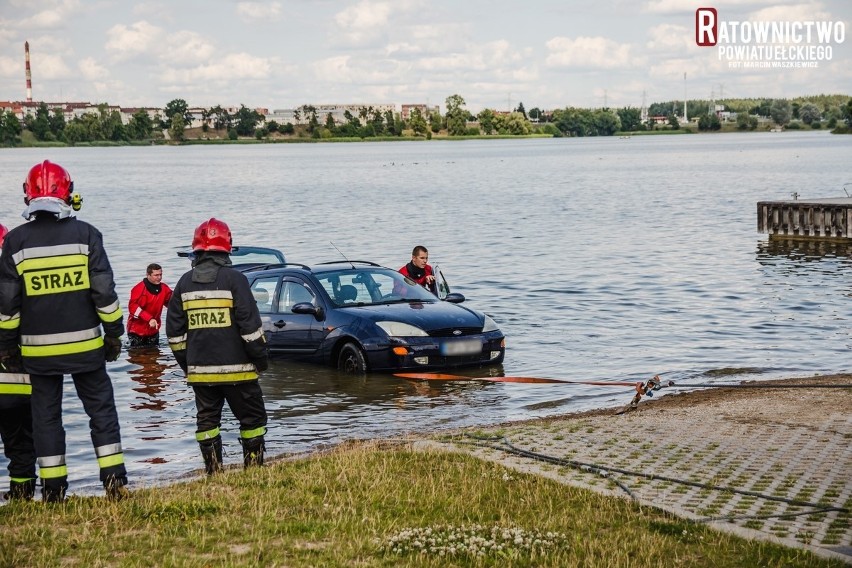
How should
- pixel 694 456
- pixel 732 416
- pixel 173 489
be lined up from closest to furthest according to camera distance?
pixel 173 489 → pixel 694 456 → pixel 732 416

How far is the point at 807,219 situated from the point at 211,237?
35.9 m

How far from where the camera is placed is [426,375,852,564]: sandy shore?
8.02m

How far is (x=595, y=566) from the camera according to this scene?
22.3 feet

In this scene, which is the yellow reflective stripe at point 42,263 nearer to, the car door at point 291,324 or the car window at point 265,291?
the car door at point 291,324

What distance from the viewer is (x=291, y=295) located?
1727cm

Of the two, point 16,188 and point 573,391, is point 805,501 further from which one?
point 16,188

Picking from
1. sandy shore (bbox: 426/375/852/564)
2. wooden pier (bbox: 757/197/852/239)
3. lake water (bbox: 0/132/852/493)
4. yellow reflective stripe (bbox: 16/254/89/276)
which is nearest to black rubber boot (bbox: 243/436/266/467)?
lake water (bbox: 0/132/852/493)

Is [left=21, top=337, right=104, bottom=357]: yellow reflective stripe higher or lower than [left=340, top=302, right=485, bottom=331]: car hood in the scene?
higher

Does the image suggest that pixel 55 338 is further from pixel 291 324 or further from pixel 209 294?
pixel 291 324

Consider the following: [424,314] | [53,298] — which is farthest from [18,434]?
[424,314]

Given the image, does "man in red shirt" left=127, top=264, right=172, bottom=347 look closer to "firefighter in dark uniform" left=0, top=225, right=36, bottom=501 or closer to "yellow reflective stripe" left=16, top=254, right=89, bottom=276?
"firefighter in dark uniform" left=0, top=225, right=36, bottom=501

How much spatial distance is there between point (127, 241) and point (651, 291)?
977 inches

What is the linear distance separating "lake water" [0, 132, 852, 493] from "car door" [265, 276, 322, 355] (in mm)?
370

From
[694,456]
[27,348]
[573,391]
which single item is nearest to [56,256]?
[27,348]
